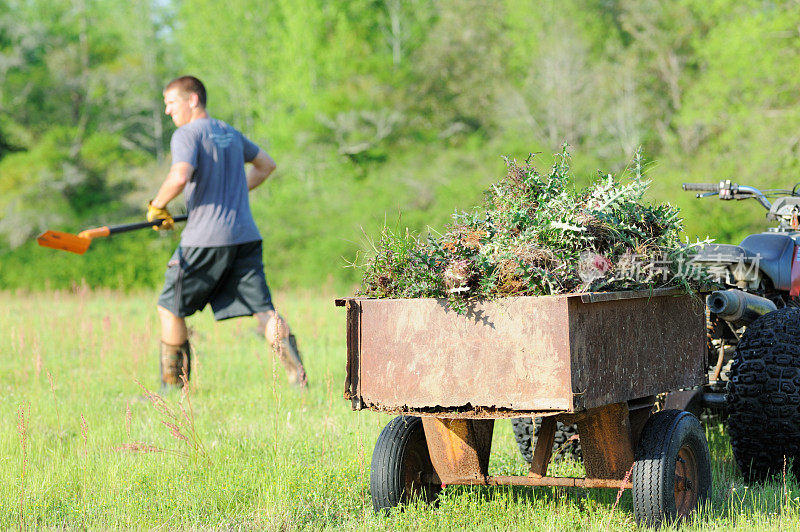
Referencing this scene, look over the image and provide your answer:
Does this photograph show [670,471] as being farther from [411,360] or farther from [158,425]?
[158,425]

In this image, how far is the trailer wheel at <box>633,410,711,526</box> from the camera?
154 inches

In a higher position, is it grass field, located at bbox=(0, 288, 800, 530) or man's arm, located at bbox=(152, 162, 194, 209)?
man's arm, located at bbox=(152, 162, 194, 209)

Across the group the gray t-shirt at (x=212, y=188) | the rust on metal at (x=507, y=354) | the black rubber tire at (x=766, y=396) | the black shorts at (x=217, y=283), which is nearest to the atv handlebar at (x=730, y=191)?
the black rubber tire at (x=766, y=396)

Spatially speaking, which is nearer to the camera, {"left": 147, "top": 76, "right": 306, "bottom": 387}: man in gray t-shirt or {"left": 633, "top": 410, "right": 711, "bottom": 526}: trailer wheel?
{"left": 633, "top": 410, "right": 711, "bottom": 526}: trailer wheel

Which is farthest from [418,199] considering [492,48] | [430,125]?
[492,48]

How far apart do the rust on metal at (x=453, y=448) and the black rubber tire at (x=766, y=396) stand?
1441 millimetres

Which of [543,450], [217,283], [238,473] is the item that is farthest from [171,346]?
[543,450]

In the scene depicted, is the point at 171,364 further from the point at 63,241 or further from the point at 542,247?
the point at 542,247

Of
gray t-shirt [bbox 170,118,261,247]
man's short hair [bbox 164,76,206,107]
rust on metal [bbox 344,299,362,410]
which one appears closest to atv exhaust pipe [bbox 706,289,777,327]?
rust on metal [bbox 344,299,362,410]

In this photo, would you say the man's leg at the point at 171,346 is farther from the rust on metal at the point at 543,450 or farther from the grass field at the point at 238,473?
the rust on metal at the point at 543,450

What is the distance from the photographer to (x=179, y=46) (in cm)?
4250

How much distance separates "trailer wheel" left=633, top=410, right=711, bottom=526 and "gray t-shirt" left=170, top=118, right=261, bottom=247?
3778mm

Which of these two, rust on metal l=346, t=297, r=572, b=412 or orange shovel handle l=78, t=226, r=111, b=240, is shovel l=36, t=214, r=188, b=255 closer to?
orange shovel handle l=78, t=226, r=111, b=240

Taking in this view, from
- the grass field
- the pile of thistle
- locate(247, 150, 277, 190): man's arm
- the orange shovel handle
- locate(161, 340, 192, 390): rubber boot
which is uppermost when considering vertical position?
locate(247, 150, 277, 190): man's arm
